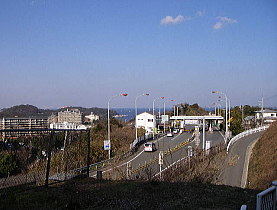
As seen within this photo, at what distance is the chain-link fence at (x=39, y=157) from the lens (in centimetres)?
847

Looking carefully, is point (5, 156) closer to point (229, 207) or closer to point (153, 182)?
point (153, 182)

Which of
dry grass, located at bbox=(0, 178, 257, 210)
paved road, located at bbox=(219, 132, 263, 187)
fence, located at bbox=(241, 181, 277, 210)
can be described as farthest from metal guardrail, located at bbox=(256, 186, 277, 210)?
paved road, located at bbox=(219, 132, 263, 187)

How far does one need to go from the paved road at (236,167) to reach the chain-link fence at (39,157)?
7.75 m

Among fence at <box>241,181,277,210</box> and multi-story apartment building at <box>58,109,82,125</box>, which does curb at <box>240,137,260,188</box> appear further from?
multi-story apartment building at <box>58,109,82,125</box>

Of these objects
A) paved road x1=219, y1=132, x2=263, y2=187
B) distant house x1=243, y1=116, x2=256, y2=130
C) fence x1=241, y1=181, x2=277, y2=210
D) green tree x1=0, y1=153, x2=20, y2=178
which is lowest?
paved road x1=219, y1=132, x2=263, y2=187

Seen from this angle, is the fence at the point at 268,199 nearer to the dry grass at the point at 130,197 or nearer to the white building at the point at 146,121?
the dry grass at the point at 130,197

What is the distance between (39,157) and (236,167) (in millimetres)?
20186

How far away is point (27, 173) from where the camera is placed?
9.21 m

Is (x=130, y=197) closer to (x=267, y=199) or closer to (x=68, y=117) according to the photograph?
(x=267, y=199)

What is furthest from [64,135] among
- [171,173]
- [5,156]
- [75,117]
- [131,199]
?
[75,117]

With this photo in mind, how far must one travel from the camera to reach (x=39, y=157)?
9.68 metres

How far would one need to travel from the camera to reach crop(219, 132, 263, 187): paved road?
2023 cm

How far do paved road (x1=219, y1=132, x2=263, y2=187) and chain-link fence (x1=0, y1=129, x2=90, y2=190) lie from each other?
7746 mm

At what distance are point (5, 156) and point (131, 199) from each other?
3363 millimetres
